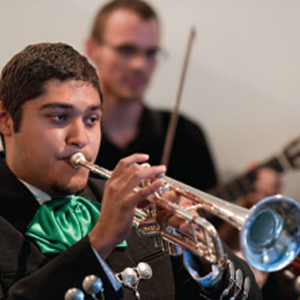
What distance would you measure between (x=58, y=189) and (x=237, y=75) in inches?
55.1

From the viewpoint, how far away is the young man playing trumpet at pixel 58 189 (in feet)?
4.63

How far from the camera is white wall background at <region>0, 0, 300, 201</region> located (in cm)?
254

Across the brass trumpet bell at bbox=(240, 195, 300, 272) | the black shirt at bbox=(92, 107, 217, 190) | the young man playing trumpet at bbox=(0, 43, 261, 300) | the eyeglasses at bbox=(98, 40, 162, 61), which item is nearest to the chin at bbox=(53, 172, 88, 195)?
the young man playing trumpet at bbox=(0, 43, 261, 300)

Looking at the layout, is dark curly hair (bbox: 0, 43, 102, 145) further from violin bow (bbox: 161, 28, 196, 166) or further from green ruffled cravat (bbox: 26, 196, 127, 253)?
violin bow (bbox: 161, 28, 196, 166)

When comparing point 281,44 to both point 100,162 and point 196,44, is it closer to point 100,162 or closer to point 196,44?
point 196,44

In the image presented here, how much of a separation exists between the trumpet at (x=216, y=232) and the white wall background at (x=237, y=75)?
3.30ft

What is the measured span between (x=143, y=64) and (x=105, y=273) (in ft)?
3.99

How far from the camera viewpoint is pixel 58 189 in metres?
1.51

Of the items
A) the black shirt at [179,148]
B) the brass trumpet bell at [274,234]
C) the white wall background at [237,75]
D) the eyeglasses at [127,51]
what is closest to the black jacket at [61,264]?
the brass trumpet bell at [274,234]

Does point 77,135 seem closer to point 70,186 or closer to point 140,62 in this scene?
point 70,186

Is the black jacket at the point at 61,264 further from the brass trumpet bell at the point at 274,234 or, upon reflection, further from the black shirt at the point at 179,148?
the black shirt at the point at 179,148

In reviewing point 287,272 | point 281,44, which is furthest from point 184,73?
point 287,272

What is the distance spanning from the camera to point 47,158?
1.50 meters

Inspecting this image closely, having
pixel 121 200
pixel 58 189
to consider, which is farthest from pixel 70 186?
pixel 121 200
